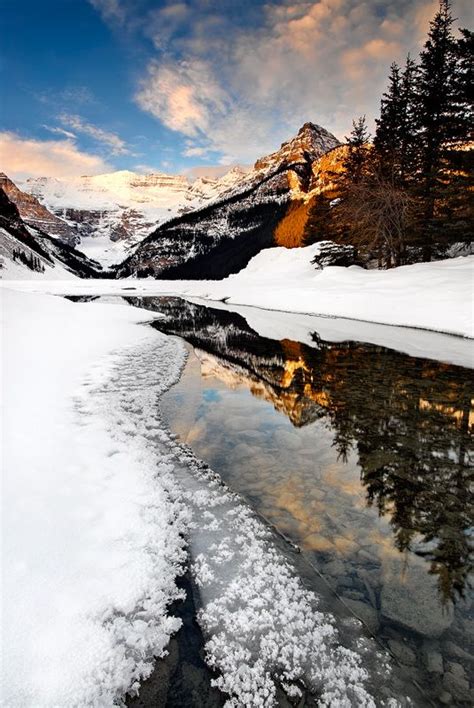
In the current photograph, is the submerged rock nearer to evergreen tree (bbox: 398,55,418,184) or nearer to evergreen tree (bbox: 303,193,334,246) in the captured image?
evergreen tree (bbox: 398,55,418,184)

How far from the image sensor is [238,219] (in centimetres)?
15575

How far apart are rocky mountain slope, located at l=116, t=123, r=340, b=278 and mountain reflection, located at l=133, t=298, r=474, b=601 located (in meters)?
99.5

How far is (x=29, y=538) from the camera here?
2846 millimetres

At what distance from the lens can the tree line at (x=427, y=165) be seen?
20.7 m

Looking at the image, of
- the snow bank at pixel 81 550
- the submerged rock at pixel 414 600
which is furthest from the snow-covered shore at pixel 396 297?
the snow bank at pixel 81 550

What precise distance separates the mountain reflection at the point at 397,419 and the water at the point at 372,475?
0.7 inches

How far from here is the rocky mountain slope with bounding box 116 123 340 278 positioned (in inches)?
5025

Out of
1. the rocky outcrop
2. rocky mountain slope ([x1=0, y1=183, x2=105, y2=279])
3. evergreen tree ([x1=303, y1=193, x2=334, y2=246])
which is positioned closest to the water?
the rocky outcrop

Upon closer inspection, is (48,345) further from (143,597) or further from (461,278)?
(461,278)

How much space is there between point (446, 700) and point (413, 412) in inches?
189

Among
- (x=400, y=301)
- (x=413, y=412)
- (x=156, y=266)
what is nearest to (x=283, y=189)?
(x=156, y=266)

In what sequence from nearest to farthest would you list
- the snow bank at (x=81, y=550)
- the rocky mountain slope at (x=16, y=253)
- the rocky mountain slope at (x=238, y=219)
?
1. the snow bank at (x=81, y=550)
2. the rocky mountain slope at (x=16, y=253)
3. the rocky mountain slope at (x=238, y=219)

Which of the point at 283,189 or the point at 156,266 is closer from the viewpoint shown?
the point at 283,189

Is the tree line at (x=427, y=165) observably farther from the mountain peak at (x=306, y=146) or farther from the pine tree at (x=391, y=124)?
the mountain peak at (x=306, y=146)
